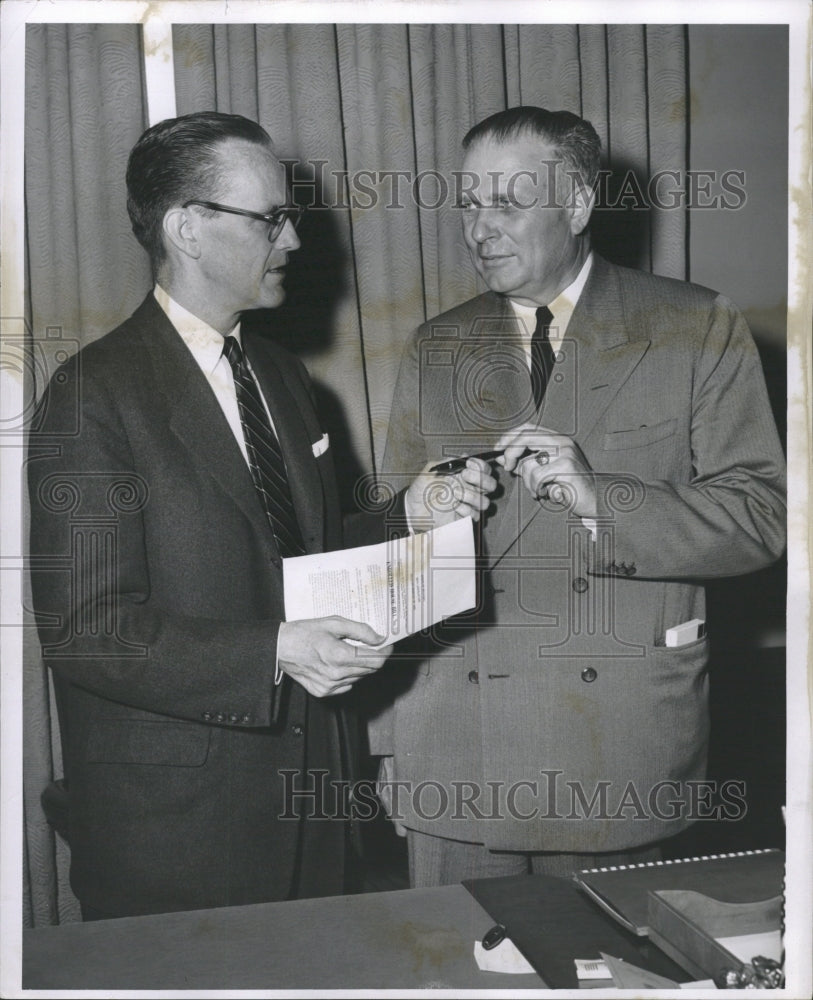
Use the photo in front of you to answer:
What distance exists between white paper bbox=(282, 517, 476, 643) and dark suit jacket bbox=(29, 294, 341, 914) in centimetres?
6

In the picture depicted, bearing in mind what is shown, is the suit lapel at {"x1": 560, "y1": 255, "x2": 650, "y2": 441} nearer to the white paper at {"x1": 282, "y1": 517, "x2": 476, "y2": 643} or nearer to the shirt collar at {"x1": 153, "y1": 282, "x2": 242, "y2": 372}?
the white paper at {"x1": 282, "y1": 517, "x2": 476, "y2": 643}

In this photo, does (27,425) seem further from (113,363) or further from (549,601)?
(549,601)

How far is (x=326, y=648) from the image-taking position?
184cm

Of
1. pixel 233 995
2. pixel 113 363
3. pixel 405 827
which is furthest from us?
pixel 405 827

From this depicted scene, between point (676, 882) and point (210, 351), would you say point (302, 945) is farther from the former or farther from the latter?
point (210, 351)

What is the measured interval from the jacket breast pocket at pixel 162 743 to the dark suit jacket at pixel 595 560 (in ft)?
1.28

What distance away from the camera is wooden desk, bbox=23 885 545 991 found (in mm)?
1579

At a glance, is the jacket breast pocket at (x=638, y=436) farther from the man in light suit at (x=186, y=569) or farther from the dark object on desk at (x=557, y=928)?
the dark object on desk at (x=557, y=928)

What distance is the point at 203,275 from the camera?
1900 millimetres

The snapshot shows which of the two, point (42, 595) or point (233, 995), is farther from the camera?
point (42, 595)

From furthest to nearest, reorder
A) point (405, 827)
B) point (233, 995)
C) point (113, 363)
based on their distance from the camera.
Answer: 1. point (405, 827)
2. point (113, 363)
3. point (233, 995)

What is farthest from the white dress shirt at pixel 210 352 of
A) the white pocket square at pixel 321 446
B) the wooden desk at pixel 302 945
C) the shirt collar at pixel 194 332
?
the wooden desk at pixel 302 945

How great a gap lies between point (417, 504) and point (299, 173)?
67cm

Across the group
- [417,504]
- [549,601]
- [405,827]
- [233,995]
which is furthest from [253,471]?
[233,995]
